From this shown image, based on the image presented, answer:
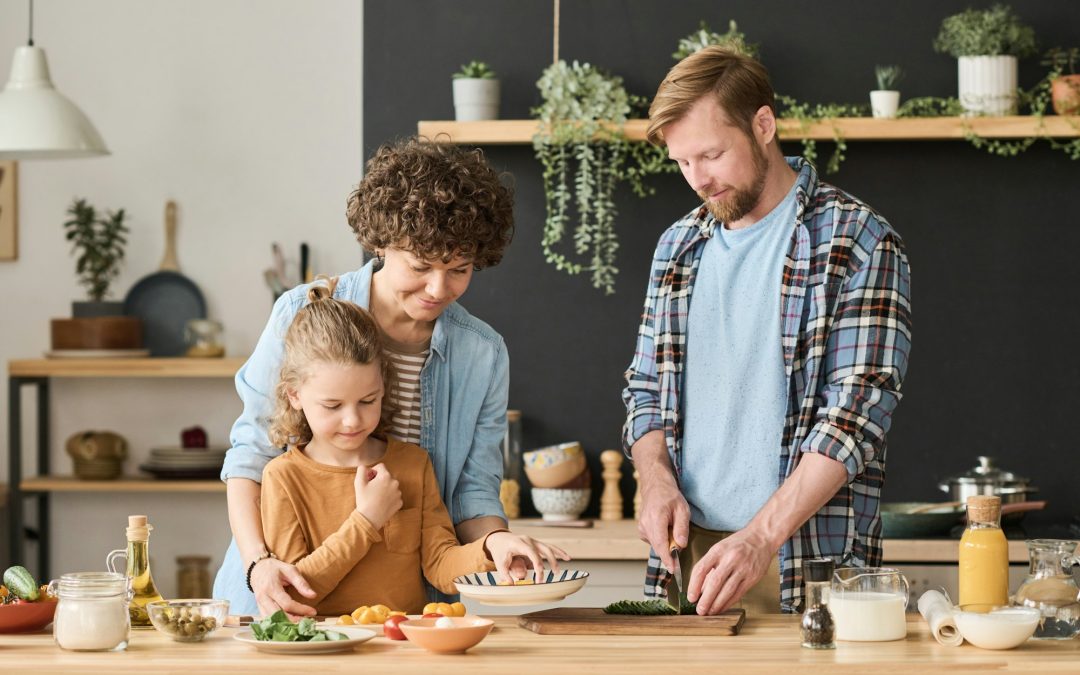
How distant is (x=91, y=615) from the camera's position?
1.87 m

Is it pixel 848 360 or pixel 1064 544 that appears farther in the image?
pixel 848 360

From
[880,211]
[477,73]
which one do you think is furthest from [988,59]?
[477,73]

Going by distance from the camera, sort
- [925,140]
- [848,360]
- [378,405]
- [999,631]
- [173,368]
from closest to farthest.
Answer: [999,631], [378,405], [848,360], [925,140], [173,368]

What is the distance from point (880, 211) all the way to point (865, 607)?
250 cm

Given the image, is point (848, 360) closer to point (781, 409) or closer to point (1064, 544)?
point (781, 409)

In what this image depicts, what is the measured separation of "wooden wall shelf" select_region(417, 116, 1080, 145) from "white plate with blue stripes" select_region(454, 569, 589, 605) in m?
2.15

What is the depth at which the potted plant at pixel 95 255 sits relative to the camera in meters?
4.73

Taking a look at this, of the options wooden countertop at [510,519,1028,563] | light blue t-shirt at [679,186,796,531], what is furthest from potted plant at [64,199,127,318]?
light blue t-shirt at [679,186,796,531]

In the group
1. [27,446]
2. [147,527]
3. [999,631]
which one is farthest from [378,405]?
[27,446]

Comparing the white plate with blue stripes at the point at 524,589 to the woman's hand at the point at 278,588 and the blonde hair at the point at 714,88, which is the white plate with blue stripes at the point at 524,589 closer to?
the woman's hand at the point at 278,588

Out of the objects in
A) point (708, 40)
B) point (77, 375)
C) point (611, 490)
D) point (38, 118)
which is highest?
point (708, 40)

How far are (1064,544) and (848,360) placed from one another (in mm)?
545

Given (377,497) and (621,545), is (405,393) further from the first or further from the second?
(621,545)

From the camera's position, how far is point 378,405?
7.26 feet
